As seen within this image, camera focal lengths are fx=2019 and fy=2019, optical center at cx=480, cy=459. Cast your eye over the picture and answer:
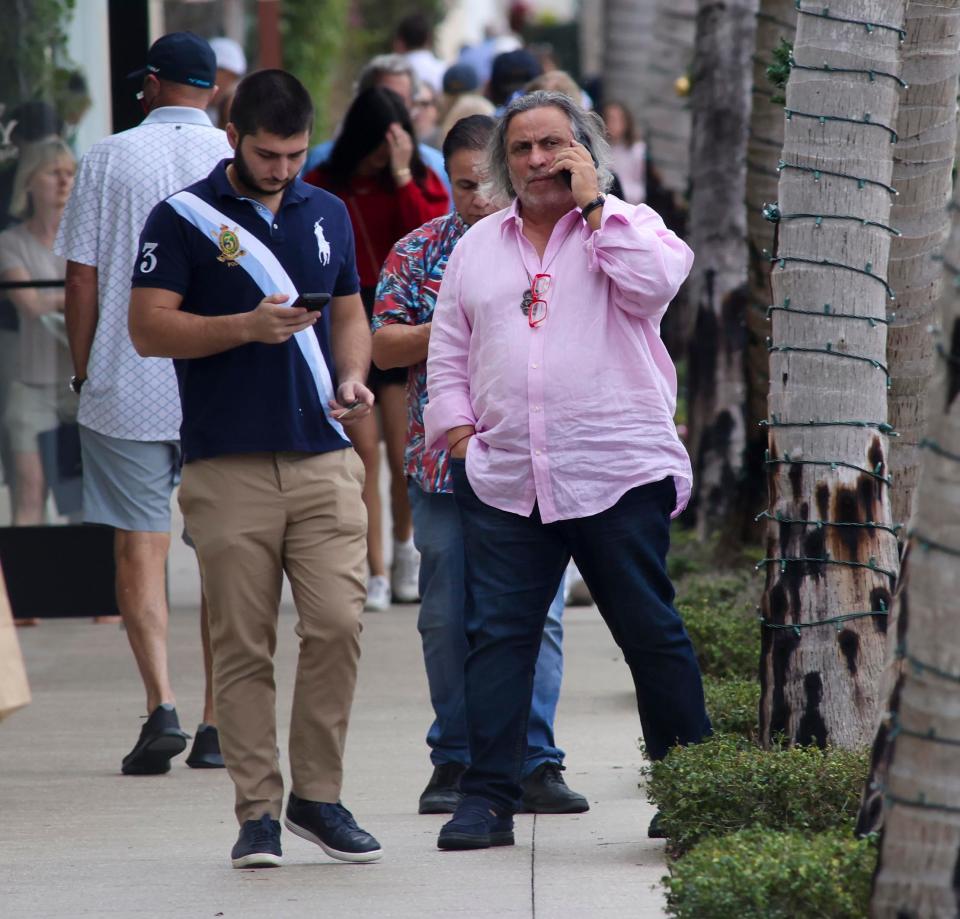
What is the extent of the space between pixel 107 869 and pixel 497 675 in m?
1.09

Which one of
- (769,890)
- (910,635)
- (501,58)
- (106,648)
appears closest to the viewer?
(910,635)

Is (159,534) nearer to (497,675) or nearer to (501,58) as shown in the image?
(497,675)

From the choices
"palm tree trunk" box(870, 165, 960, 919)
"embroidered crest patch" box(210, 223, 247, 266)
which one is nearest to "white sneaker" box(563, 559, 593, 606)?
"embroidered crest patch" box(210, 223, 247, 266)

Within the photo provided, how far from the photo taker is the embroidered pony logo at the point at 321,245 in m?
5.07

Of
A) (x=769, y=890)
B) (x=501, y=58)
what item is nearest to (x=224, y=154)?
(x=769, y=890)

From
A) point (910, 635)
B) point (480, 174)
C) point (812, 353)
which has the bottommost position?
point (910, 635)

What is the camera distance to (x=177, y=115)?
21.1 ft

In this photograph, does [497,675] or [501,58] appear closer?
[497,675]

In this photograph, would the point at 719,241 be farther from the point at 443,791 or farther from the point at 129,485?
the point at 443,791

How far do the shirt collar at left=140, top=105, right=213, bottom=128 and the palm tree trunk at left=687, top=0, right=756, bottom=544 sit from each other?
432 cm

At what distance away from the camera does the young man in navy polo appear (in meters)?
4.91

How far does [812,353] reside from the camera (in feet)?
17.1

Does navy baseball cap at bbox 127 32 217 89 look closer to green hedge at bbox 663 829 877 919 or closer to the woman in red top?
the woman in red top

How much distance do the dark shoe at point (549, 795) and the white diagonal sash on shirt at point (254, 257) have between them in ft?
4.34
